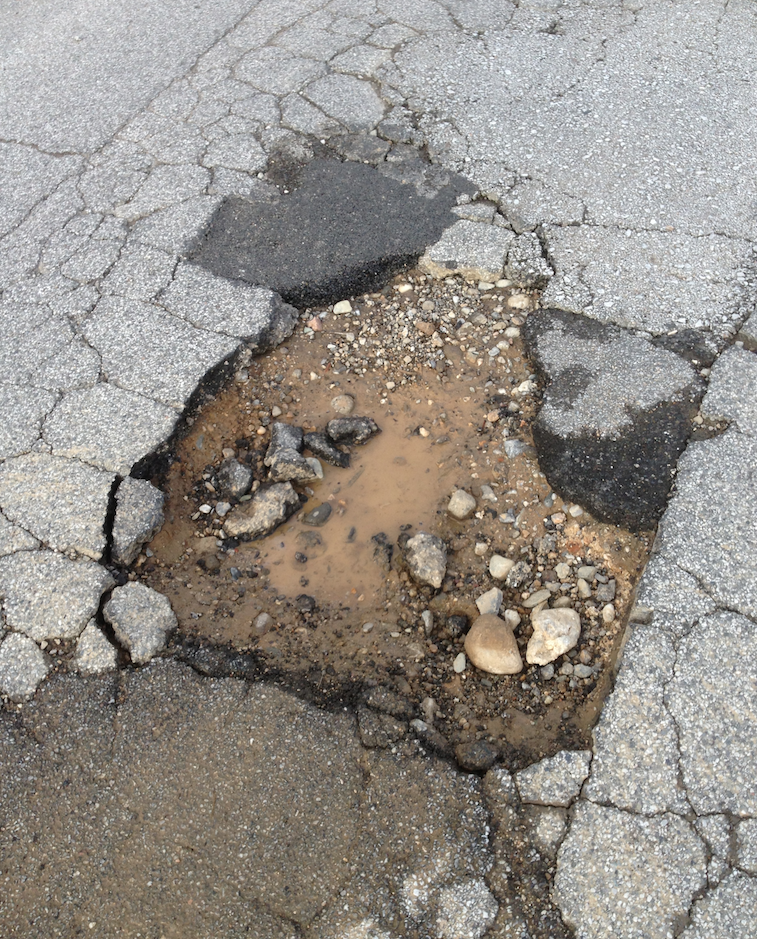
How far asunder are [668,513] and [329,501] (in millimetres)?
1292

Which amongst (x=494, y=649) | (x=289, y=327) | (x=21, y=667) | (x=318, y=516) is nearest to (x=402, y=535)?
(x=318, y=516)

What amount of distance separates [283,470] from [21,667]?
45.8 inches

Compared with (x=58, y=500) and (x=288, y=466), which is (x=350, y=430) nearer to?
(x=288, y=466)

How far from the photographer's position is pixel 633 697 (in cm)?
228

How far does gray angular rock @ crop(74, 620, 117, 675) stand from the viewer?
7.94ft

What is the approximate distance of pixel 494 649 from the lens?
2461 mm

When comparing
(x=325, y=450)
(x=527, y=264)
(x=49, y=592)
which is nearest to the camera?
(x=49, y=592)

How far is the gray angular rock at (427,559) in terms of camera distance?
2.66 metres

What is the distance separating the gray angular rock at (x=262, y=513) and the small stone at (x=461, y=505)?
63 cm

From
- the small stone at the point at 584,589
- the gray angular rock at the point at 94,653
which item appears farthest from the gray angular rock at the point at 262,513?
the small stone at the point at 584,589

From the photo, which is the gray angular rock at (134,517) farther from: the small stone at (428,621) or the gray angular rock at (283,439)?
the small stone at (428,621)

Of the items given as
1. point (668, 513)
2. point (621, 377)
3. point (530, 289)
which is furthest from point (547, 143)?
point (668, 513)

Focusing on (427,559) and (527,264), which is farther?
(527,264)

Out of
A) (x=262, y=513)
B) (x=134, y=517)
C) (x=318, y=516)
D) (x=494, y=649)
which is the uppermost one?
(x=134, y=517)
